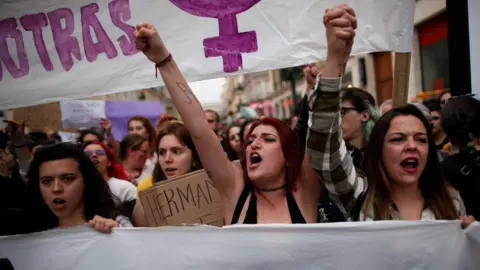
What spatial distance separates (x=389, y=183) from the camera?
1.99m

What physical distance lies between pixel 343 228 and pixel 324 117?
44 cm

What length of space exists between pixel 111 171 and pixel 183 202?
124 centimetres

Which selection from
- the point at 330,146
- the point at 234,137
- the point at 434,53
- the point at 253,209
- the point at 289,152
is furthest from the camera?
the point at 434,53

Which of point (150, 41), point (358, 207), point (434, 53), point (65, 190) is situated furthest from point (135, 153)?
point (434, 53)

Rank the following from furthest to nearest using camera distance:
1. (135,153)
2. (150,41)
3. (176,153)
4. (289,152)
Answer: (135,153), (176,153), (289,152), (150,41)

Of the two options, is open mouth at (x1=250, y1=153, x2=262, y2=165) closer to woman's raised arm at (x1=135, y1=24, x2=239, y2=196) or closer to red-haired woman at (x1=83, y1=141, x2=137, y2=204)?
woman's raised arm at (x1=135, y1=24, x2=239, y2=196)

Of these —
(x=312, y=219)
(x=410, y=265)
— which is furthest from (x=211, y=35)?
(x=410, y=265)

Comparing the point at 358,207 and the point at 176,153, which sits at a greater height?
the point at 176,153

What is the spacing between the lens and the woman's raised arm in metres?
1.94

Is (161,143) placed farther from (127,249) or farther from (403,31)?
(403,31)

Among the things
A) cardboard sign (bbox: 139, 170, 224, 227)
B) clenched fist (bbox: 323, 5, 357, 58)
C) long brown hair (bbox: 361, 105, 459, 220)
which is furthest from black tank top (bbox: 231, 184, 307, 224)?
clenched fist (bbox: 323, 5, 357, 58)

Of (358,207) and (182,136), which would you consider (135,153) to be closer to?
(182,136)

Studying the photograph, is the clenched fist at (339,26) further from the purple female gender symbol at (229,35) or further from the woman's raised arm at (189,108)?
the purple female gender symbol at (229,35)

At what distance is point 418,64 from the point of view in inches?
437
